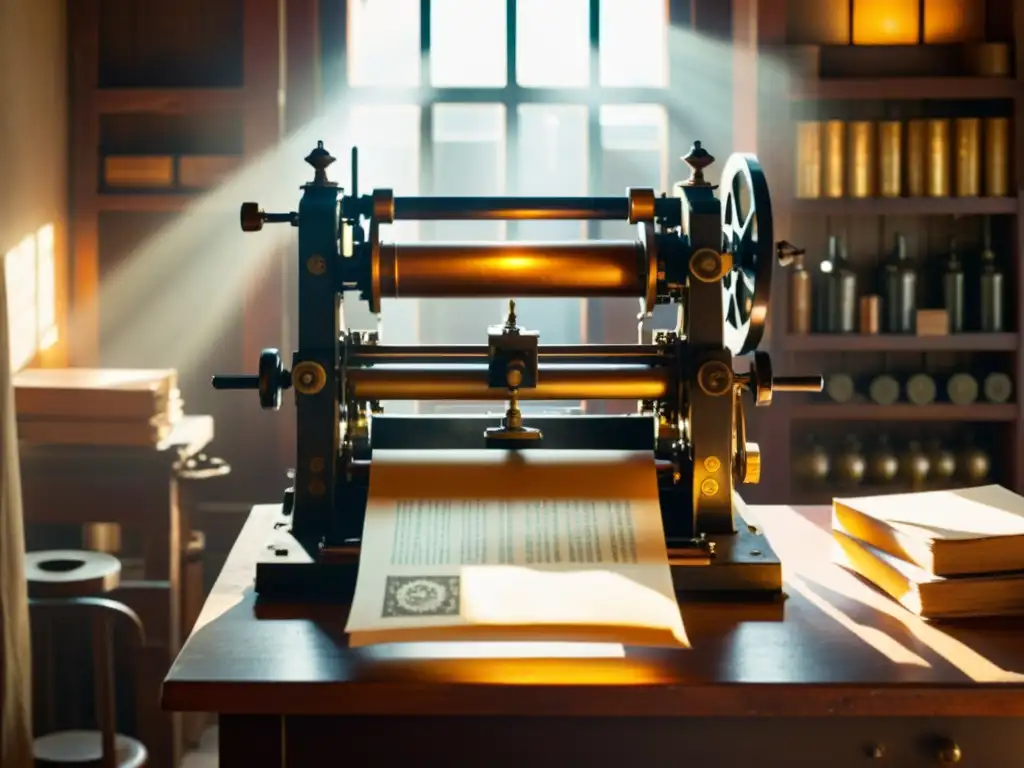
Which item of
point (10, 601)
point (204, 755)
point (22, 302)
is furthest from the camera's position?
point (204, 755)

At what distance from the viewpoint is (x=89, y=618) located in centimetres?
258

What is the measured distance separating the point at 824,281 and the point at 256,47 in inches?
69.4

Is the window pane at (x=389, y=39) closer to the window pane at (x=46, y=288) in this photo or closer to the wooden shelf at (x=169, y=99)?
the wooden shelf at (x=169, y=99)

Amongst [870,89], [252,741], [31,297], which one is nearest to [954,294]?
[870,89]

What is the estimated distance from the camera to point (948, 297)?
3549 millimetres

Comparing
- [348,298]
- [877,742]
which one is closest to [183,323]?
[348,298]

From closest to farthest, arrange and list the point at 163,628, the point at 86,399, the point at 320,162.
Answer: the point at 320,162 < the point at 86,399 < the point at 163,628

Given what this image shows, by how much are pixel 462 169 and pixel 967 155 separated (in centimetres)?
146

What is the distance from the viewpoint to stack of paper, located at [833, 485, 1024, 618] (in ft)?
4.59

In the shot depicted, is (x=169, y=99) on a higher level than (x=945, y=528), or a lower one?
higher

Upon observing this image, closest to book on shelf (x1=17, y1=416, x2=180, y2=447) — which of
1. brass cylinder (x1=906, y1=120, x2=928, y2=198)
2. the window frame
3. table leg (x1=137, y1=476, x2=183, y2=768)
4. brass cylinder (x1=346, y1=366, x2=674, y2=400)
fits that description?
table leg (x1=137, y1=476, x2=183, y2=768)

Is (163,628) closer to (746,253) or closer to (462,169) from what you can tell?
(462,169)

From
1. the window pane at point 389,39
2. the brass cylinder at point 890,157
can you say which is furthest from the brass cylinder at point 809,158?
the window pane at point 389,39

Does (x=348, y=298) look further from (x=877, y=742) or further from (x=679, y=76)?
(x=877, y=742)
